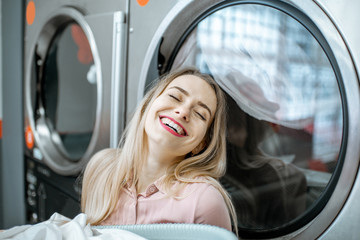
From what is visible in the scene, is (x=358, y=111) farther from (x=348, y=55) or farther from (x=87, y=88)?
(x=87, y=88)

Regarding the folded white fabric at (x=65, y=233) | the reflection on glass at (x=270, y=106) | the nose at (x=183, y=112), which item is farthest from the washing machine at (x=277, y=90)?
the folded white fabric at (x=65, y=233)

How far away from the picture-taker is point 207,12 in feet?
3.47

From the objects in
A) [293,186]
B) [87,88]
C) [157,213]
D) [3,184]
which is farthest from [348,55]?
[3,184]

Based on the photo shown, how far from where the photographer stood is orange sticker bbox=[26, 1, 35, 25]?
5.96 ft

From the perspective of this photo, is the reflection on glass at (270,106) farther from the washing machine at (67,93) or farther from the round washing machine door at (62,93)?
the round washing machine door at (62,93)

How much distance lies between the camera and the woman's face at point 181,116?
3.18 ft

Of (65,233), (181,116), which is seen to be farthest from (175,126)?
(65,233)

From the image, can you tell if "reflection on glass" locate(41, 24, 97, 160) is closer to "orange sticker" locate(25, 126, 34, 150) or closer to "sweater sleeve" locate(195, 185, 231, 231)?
Result: "orange sticker" locate(25, 126, 34, 150)

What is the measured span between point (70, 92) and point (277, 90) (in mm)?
1176

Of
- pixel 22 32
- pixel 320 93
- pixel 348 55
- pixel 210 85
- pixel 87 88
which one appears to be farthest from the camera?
pixel 22 32

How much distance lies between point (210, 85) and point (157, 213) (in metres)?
0.41

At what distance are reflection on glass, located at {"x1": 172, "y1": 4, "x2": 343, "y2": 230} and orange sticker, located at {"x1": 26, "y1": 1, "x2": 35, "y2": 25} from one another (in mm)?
1066

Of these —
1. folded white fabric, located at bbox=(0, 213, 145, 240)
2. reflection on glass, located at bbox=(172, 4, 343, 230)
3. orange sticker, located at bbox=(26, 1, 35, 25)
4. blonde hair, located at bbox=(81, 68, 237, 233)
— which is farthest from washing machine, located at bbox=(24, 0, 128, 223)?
folded white fabric, located at bbox=(0, 213, 145, 240)

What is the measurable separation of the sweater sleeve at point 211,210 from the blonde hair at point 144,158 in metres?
0.04
